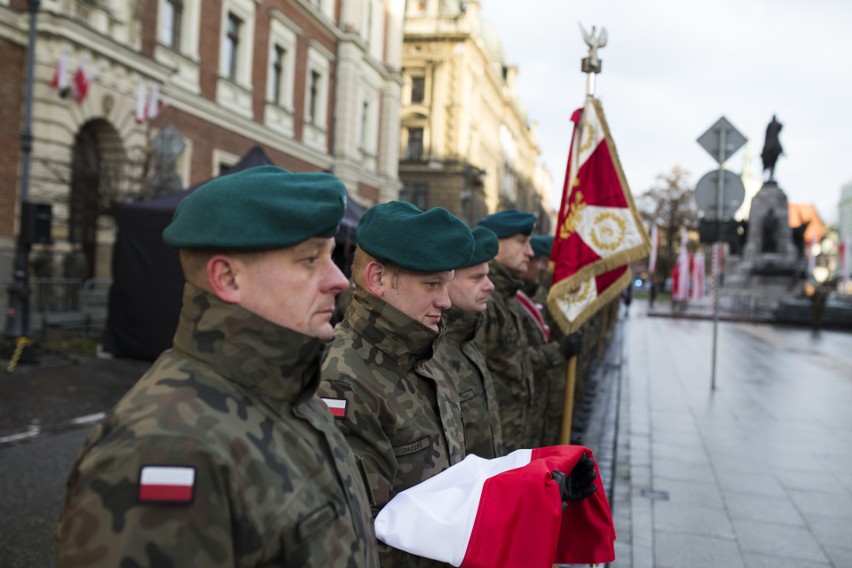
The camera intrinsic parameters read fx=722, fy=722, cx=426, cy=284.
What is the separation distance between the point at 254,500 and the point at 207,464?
0.39 ft

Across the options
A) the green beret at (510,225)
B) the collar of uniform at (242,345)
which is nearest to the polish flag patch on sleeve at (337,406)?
the collar of uniform at (242,345)

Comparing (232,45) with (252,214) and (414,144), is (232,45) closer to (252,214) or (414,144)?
(252,214)

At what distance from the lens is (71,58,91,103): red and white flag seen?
46.7 feet

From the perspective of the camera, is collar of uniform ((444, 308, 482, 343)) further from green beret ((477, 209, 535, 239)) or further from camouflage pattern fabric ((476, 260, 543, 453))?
green beret ((477, 209, 535, 239))

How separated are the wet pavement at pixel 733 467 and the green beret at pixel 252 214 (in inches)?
138

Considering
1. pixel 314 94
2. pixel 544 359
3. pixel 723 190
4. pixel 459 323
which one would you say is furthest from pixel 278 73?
pixel 459 323

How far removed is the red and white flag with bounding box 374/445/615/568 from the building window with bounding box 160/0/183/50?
1862 cm

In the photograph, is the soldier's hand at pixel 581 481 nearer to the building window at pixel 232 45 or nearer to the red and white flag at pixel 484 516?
the red and white flag at pixel 484 516

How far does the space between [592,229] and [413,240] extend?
3281 millimetres

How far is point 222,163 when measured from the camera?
69.6 ft

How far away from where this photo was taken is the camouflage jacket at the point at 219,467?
120cm

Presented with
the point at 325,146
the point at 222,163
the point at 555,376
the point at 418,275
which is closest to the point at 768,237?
the point at 325,146

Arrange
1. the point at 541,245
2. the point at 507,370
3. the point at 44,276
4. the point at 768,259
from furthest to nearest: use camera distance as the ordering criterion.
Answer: the point at 768,259 < the point at 44,276 < the point at 541,245 < the point at 507,370

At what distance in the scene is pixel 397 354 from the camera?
2340 mm
